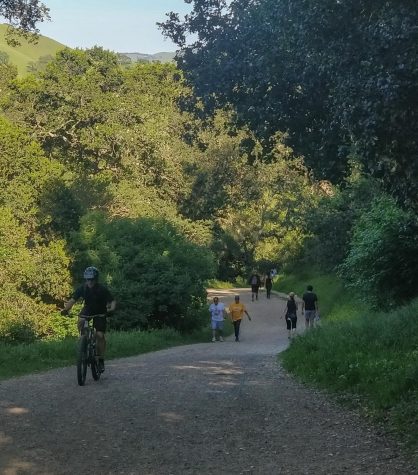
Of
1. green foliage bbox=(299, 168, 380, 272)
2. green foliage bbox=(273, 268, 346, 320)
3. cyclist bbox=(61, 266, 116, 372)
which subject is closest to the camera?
cyclist bbox=(61, 266, 116, 372)

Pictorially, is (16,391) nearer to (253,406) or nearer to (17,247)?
(253,406)

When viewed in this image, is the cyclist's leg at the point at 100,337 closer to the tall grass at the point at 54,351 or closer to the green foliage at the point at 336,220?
the tall grass at the point at 54,351

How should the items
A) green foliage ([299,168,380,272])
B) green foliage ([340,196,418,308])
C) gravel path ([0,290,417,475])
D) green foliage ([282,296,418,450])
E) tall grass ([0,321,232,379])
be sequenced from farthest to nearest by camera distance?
green foliage ([299,168,380,272]) → green foliage ([340,196,418,308]) → tall grass ([0,321,232,379]) → green foliage ([282,296,418,450]) → gravel path ([0,290,417,475])

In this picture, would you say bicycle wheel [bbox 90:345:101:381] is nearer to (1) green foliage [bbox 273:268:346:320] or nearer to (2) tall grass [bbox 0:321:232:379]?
(2) tall grass [bbox 0:321:232:379]

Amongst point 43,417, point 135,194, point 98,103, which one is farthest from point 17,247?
point 43,417

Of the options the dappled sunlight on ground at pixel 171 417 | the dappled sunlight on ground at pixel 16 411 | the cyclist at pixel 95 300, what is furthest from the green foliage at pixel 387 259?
the dappled sunlight on ground at pixel 16 411

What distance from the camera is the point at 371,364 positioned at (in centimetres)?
981

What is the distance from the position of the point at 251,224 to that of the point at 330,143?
48.7 metres

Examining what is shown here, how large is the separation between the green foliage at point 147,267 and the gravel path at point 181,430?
1507cm

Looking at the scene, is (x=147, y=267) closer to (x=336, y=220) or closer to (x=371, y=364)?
(x=336, y=220)

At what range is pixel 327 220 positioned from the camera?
30.6 meters

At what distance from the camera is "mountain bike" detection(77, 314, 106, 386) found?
10227 mm

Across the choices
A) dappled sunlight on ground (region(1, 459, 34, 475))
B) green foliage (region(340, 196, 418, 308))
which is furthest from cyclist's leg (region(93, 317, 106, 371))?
green foliage (region(340, 196, 418, 308))

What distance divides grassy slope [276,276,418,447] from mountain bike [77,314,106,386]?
339 cm
